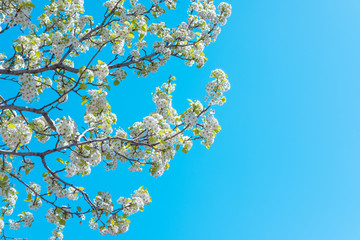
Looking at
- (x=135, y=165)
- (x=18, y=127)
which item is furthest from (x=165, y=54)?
(x=18, y=127)

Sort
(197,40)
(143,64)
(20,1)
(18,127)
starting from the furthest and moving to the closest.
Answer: (197,40)
(143,64)
(20,1)
(18,127)

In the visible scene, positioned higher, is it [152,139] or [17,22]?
[17,22]

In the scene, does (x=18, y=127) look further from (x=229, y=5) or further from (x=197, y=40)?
(x=229, y=5)

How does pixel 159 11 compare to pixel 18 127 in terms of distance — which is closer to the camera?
pixel 18 127

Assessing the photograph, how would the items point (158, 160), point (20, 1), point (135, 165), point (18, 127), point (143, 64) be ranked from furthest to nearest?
1. point (143, 64)
2. point (135, 165)
3. point (158, 160)
4. point (20, 1)
5. point (18, 127)

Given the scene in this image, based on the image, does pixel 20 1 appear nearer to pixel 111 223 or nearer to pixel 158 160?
pixel 158 160

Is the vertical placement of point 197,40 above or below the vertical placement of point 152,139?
above

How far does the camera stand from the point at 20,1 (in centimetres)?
688

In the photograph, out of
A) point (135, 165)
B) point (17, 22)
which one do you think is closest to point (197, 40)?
point (135, 165)

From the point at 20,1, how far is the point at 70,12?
361cm

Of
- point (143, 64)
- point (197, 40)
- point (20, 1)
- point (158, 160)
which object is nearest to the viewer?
point (20, 1)

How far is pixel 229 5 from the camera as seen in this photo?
1149 cm

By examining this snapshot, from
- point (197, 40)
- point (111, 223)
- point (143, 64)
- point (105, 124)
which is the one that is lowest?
point (111, 223)

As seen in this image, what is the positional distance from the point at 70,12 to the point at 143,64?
3.07 meters
